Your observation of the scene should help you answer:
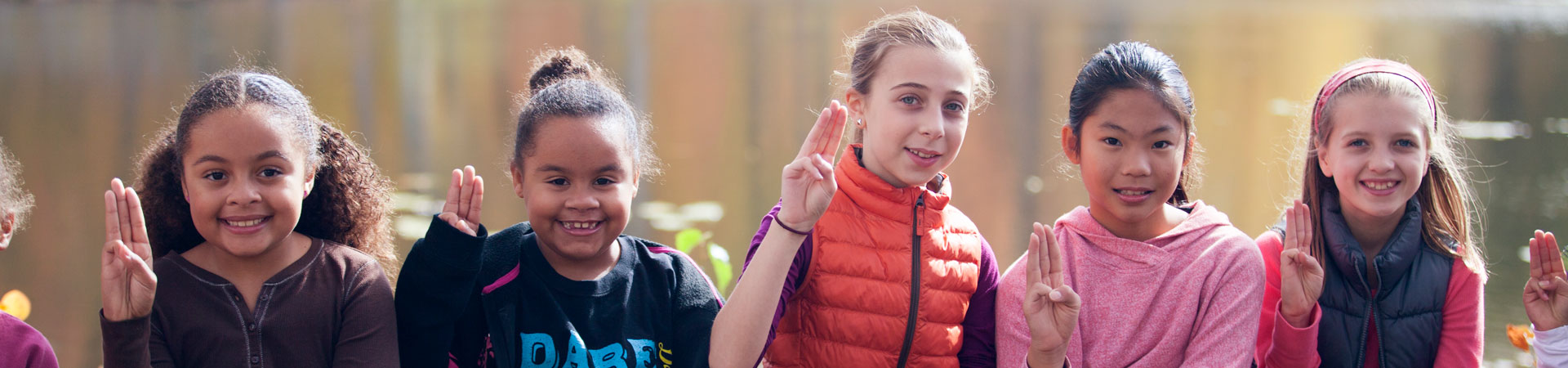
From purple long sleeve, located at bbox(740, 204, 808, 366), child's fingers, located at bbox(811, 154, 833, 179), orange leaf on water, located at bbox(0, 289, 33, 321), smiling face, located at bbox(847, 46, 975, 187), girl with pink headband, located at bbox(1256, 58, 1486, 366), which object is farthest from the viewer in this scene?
orange leaf on water, located at bbox(0, 289, 33, 321)

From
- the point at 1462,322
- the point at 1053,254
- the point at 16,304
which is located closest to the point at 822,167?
the point at 1053,254

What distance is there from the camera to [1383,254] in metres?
2.26

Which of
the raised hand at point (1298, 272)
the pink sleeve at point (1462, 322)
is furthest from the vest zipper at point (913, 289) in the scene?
the pink sleeve at point (1462, 322)

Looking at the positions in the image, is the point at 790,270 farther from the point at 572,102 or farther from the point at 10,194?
the point at 10,194

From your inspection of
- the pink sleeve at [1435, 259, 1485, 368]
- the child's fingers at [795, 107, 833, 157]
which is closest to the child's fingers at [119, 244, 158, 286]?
the child's fingers at [795, 107, 833, 157]

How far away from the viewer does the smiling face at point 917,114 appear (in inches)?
83.1

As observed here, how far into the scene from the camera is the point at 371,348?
201cm

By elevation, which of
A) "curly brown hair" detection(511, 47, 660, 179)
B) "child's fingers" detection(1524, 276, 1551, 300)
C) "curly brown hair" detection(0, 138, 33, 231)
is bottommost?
"child's fingers" detection(1524, 276, 1551, 300)

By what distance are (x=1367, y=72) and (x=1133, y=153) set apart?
1.90 ft

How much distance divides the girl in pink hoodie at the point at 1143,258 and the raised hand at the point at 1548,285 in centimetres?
51

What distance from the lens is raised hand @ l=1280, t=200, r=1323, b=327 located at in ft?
6.91

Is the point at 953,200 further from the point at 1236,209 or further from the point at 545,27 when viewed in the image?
the point at 545,27

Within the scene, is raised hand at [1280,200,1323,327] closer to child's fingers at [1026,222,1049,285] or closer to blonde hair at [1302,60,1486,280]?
blonde hair at [1302,60,1486,280]

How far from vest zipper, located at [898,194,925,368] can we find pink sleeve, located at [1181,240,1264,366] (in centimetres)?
51
